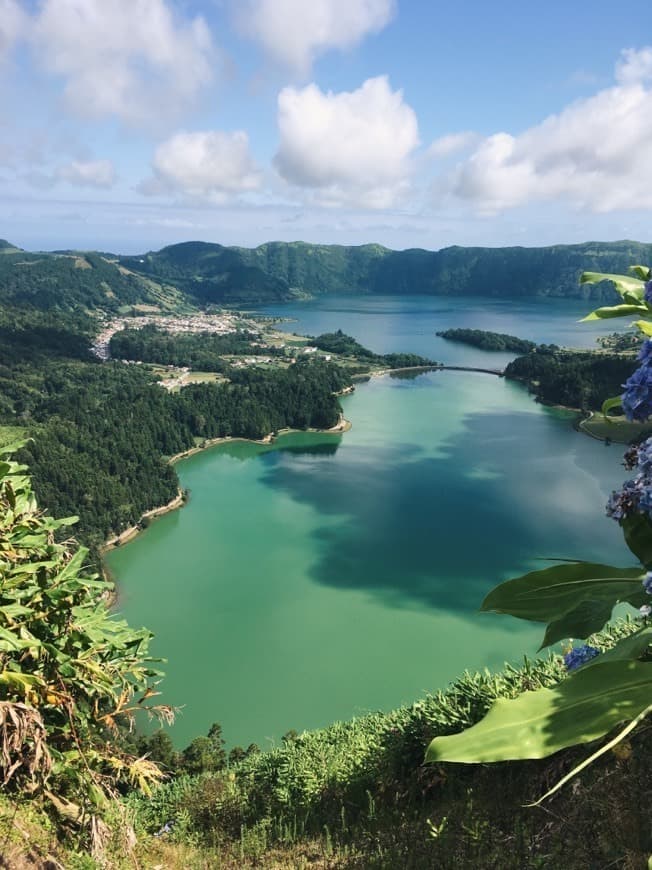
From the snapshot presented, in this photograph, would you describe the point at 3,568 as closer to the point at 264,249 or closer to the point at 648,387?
the point at 648,387

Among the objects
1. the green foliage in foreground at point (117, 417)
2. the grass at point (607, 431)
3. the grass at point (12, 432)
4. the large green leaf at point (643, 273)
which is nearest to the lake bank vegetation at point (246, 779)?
the large green leaf at point (643, 273)

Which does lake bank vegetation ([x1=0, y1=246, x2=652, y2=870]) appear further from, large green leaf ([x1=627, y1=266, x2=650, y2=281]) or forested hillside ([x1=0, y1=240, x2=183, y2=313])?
forested hillside ([x1=0, y1=240, x2=183, y2=313])

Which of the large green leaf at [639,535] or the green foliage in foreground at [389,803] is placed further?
the green foliage in foreground at [389,803]

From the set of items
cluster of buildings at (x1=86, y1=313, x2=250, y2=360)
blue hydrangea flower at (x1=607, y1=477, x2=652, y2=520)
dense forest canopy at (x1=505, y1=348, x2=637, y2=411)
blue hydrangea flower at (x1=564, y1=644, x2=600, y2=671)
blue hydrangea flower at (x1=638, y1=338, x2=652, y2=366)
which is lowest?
dense forest canopy at (x1=505, y1=348, x2=637, y2=411)

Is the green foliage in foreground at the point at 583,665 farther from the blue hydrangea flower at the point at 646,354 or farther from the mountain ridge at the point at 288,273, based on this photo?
the mountain ridge at the point at 288,273

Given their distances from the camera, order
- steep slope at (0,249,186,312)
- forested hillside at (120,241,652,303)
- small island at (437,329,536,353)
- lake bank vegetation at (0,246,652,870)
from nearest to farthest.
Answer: lake bank vegetation at (0,246,652,870)
small island at (437,329,536,353)
steep slope at (0,249,186,312)
forested hillside at (120,241,652,303)

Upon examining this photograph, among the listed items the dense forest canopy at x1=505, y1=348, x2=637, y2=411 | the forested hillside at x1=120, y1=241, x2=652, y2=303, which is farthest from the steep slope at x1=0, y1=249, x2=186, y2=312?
the dense forest canopy at x1=505, y1=348, x2=637, y2=411
